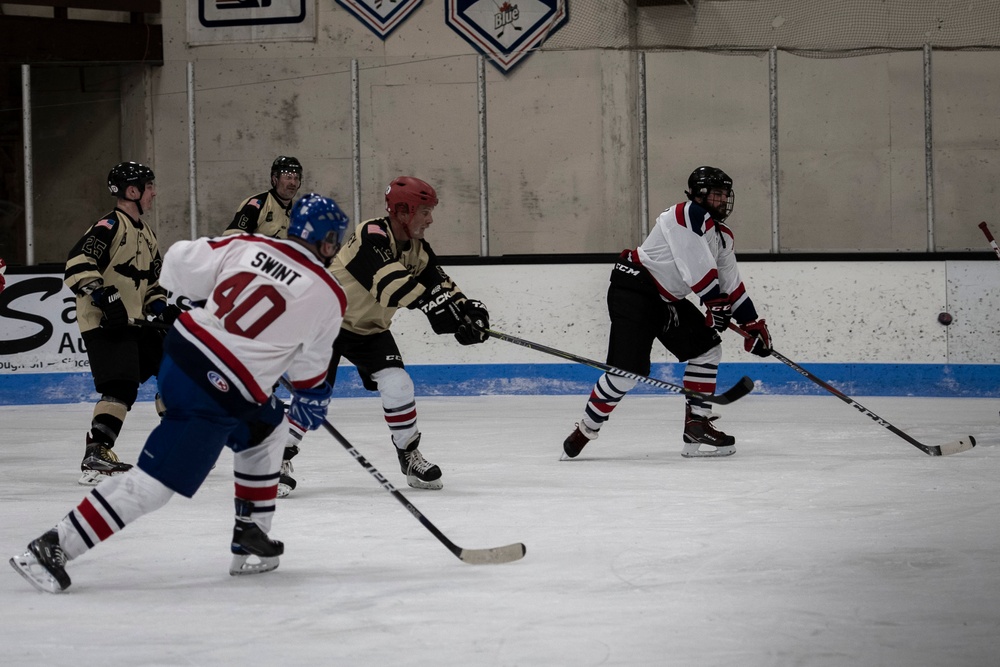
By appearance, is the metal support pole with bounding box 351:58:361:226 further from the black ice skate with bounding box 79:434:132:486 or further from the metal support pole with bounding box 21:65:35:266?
the black ice skate with bounding box 79:434:132:486

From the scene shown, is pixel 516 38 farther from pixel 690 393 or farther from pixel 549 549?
pixel 549 549

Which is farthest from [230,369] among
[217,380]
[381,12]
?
[381,12]

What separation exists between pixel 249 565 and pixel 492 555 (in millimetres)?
573

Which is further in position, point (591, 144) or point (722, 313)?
point (591, 144)

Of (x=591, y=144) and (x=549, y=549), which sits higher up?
(x=591, y=144)

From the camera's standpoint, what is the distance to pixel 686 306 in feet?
16.3

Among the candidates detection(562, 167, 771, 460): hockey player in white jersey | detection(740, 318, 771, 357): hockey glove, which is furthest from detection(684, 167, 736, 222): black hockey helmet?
detection(740, 318, 771, 357): hockey glove

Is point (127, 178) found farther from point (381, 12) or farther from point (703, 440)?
point (381, 12)

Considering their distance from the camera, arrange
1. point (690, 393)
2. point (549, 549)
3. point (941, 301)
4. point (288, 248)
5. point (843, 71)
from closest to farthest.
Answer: point (288, 248)
point (549, 549)
point (690, 393)
point (941, 301)
point (843, 71)

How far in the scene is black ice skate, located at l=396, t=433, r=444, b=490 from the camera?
4.18m

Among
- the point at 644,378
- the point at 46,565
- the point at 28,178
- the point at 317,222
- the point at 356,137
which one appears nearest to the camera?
the point at 46,565

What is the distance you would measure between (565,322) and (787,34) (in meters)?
3.55

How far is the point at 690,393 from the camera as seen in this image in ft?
15.2

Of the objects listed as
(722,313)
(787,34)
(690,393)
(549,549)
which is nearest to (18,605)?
(549,549)
